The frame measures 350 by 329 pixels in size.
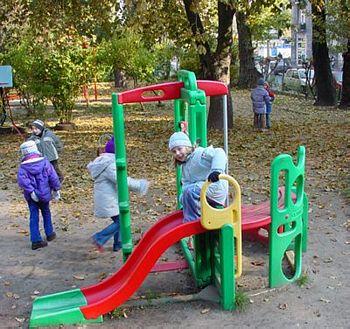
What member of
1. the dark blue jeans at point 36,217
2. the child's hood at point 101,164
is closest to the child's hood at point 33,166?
the dark blue jeans at point 36,217

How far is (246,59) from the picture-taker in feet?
98.9

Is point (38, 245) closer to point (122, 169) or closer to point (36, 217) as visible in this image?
point (36, 217)

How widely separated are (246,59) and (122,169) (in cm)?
2577

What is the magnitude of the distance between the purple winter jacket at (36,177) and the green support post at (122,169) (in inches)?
51.3

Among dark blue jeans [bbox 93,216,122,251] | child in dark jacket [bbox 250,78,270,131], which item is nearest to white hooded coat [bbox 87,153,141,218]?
dark blue jeans [bbox 93,216,122,251]

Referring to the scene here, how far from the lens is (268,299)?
4.93m

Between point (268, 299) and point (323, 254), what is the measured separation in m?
1.32

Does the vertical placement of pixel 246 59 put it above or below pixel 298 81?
above

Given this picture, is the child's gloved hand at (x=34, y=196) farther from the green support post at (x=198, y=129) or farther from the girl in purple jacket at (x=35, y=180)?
the green support post at (x=198, y=129)

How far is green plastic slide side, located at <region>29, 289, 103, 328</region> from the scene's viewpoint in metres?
4.58

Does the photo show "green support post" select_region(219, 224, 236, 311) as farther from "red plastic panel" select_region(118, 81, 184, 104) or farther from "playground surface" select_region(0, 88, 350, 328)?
"red plastic panel" select_region(118, 81, 184, 104)

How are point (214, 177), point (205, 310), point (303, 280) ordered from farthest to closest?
point (303, 280) → point (205, 310) → point (214, 177)

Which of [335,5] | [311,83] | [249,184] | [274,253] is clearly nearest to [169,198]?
[249,184]

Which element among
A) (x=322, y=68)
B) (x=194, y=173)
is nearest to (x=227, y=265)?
(x=194, y=173)
